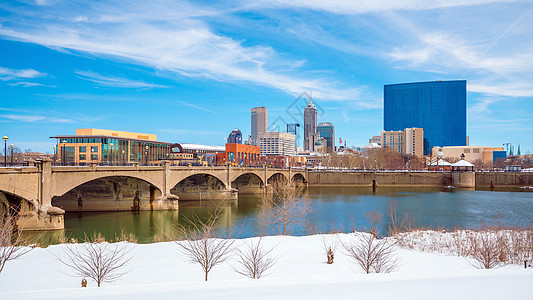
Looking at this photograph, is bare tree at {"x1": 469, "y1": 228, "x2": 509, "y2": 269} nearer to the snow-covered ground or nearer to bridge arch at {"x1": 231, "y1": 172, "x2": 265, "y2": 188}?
the snow-covered ground

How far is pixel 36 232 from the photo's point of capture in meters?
31.7

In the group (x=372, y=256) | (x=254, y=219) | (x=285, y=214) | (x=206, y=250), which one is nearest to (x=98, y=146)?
(x=254, y=219)

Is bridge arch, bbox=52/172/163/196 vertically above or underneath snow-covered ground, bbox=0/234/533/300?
above

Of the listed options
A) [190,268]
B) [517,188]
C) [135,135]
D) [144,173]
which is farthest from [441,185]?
[190,268]

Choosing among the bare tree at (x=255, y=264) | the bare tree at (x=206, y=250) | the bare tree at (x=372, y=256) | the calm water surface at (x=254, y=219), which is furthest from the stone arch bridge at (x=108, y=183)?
the bare tree at (x=372, y=256)

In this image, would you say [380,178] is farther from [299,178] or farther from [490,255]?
[490,255]

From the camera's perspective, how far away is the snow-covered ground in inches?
365

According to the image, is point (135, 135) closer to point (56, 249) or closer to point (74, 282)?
point (56, 249)

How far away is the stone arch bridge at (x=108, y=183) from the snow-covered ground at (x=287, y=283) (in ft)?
9.50

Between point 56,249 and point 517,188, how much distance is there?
100m

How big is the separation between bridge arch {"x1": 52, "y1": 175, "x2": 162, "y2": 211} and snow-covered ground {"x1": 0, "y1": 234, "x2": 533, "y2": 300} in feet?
100

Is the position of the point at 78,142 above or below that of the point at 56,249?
above

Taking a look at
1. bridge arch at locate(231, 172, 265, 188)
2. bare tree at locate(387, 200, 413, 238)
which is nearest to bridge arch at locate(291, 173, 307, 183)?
bridge arch at locate(231, 172, 265, 188)

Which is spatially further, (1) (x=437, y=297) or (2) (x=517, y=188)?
(2) (x=517, y=188)
